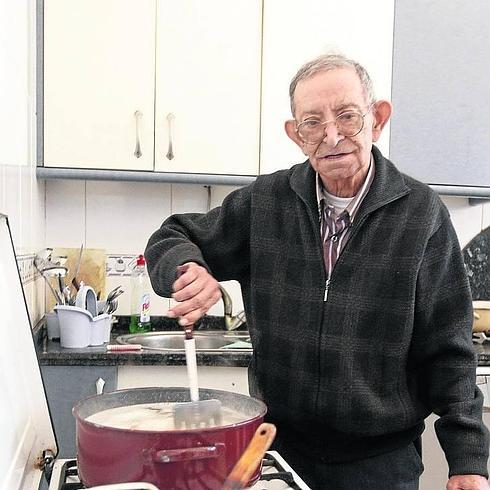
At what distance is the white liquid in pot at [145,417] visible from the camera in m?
0.93

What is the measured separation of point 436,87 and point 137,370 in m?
1.41

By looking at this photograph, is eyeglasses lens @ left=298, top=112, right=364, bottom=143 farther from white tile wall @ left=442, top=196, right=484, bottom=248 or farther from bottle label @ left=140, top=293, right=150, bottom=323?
white tile wall @ left=442, top=196, right=484, bottom=248

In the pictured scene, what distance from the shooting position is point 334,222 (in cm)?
146

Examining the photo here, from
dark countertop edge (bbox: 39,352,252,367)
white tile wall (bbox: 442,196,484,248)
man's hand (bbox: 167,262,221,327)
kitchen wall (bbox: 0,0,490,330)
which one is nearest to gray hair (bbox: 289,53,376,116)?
man's hand (bbox: 167,262,221,327)

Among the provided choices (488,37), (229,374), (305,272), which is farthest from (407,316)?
(488,37)

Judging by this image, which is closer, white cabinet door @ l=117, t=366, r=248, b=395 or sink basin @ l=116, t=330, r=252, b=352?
white cabinet door @ l=117, t=366, r=248, b=395

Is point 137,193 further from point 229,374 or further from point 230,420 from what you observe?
point 230,420

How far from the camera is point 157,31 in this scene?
2.39m

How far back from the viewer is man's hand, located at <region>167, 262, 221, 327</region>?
3.73 feet

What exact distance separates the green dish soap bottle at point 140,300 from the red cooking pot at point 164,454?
1742 mm

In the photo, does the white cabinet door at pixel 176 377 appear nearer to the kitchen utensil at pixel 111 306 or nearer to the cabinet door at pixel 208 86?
the kitchen utensil at pixel 111 306

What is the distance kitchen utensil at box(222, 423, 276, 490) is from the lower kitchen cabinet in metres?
1.41

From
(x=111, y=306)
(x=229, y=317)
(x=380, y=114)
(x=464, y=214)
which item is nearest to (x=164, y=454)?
(x=380, y=114)

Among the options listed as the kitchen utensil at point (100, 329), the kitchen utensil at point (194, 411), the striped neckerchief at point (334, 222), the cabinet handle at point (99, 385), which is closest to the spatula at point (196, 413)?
the kitchen utensil at point (194, 411)
